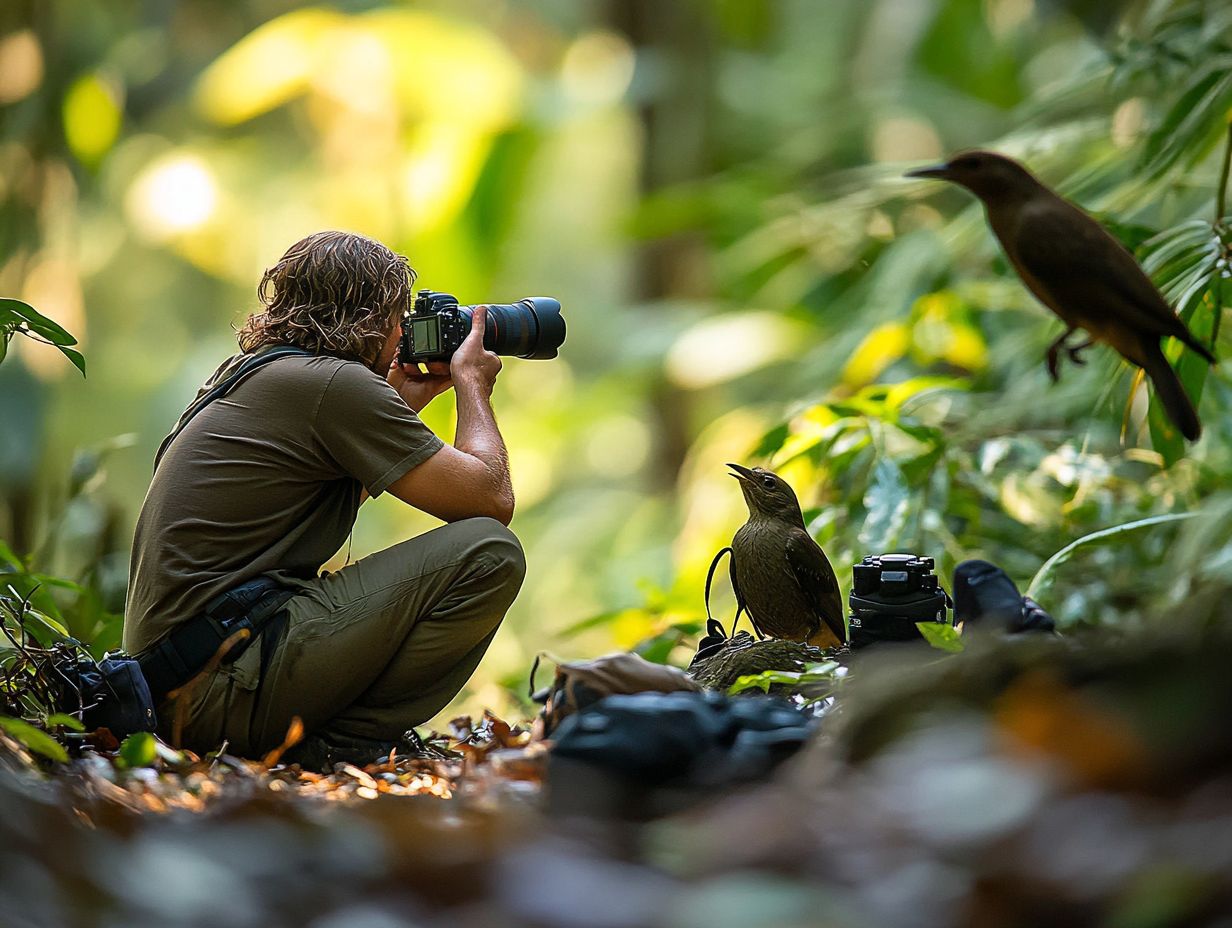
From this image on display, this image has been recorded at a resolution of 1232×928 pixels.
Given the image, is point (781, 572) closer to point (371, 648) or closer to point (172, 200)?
point (371, 648)

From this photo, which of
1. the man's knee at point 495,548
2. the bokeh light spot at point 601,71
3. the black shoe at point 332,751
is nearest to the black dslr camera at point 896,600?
the man's knee at point 495,548

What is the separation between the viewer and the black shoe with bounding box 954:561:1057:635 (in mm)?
2367

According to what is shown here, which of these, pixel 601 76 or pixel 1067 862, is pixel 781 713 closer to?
pixel 1067 862

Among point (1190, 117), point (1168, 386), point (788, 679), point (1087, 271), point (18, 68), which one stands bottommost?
point (788, 679)

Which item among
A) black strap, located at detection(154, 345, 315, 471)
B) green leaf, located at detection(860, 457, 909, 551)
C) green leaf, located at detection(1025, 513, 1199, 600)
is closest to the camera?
black strap, located at detection(154, 345, 315, 471)

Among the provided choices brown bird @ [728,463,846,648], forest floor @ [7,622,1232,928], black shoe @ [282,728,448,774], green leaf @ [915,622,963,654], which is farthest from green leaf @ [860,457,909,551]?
forest floor @ [7,622,1232,928]

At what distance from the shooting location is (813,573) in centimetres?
273

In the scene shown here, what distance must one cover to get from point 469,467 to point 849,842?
165cm

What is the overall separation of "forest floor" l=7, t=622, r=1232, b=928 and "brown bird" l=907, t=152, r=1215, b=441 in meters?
0.86

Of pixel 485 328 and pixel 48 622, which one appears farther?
pixel 485 328

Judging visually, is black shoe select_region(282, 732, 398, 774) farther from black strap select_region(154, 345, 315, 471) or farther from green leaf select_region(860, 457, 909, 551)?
green leaf select_region(860, 457, 909, 551)

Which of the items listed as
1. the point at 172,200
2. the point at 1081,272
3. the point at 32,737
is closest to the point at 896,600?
the point at 1081,272

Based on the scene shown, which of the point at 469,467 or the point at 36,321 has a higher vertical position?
the point at 469,467

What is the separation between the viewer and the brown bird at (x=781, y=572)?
2.73 metres
